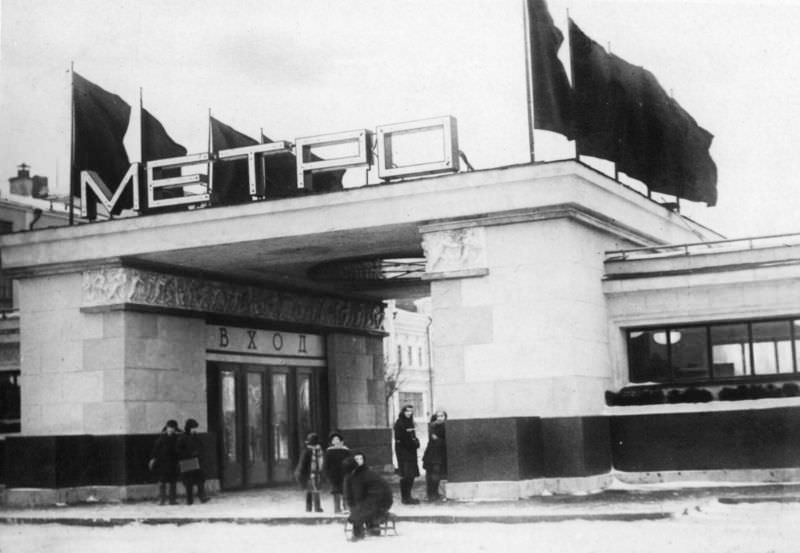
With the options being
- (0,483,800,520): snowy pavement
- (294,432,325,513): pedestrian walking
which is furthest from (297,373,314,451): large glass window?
(294,432,325,513): pedestrian walking

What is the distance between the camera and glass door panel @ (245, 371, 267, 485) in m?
29.5

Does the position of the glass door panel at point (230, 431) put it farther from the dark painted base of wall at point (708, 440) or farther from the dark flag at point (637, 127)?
the dark flag at point (637, 127)

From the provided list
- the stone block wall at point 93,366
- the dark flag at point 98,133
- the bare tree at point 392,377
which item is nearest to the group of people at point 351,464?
the stone block wall at point 93,366

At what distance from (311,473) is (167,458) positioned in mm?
4082

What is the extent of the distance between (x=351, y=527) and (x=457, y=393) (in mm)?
4277

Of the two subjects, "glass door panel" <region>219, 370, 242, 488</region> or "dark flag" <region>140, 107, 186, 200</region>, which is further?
"glass door panel" <region>219, 370, 242, 488</region>

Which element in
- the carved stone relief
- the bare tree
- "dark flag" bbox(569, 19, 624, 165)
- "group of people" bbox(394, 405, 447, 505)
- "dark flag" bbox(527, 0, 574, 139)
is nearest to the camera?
"group of people" bbox(394, 405, 447, 505)

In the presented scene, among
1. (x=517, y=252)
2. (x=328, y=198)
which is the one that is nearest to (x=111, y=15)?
(x=328, y=198)

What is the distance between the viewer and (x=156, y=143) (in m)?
27.6

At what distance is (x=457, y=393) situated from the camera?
72.6 ft

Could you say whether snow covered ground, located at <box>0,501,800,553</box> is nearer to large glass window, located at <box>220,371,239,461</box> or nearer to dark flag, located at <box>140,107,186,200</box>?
large glass window, located at <box>220,371,239,461</box>

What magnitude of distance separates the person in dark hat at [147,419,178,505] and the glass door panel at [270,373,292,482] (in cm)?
641

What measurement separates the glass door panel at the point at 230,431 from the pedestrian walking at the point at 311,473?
23.5ft

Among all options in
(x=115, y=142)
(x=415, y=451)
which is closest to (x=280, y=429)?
(x=115, y=142)
